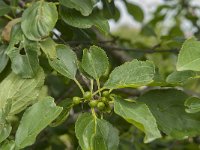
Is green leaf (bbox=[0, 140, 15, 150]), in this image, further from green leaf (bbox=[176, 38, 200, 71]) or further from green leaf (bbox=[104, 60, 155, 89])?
green leaf (bbox=[176, 38, 200, 71])

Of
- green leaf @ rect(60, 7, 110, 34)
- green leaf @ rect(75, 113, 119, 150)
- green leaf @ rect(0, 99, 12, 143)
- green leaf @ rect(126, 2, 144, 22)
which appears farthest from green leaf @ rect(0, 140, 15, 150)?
green leaf @ rect(126, 2, 144, 22)

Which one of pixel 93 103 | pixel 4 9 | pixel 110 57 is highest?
pixel 4 9

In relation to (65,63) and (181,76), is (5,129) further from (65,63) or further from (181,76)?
(181,76)

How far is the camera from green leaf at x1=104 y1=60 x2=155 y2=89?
0.79 metres

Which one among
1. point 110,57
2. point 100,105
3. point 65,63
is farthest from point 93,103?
point 110,57

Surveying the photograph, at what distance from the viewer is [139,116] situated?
752mm

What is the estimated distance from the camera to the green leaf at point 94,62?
2.84ft

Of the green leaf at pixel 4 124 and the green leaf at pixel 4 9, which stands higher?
the green leaf at pixel 4 9

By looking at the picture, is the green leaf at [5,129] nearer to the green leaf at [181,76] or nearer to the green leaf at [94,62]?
the green leaf at [94,62]

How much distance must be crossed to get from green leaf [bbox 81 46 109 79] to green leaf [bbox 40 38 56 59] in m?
0.07

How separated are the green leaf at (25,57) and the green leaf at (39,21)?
0.02m

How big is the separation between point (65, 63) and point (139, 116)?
209 millimetres

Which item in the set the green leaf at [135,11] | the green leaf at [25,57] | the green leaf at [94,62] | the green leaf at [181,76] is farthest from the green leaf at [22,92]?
the green leaf at [135,11]

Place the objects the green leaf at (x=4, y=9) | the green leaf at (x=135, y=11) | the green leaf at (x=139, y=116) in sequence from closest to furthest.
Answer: the green leaf at (x=139, y=116)
the green leaf at (x=4, y=9)
the green leaf at (x=135, y=11)
